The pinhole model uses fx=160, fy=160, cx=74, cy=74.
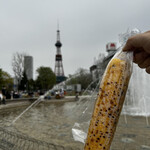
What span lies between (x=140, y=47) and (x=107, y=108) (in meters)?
0.83

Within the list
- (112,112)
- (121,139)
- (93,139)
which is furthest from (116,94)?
(121,139)

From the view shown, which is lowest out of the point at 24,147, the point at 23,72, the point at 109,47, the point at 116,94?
the point at 24,147

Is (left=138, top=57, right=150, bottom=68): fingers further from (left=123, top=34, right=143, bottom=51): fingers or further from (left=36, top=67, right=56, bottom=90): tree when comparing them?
(left=36, top=67, right=56, bottom=90): tree

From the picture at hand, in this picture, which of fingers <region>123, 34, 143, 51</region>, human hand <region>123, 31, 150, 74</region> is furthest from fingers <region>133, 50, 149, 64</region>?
fingers <region>123, 34, 143, 51</region>

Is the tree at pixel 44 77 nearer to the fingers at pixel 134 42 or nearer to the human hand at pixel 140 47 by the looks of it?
the human hand at pixel 140 47

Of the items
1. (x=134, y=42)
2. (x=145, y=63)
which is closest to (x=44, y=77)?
(x=145, y=63)

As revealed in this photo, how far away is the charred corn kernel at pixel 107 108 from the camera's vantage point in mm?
1667

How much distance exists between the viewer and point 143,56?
210 centimetres

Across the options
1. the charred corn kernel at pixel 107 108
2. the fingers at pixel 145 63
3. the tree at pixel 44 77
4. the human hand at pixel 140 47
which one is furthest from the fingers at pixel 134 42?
the tree at pixel 44 77

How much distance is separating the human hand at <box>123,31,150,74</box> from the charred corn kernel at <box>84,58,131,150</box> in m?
0.24

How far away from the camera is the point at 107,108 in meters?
1.67

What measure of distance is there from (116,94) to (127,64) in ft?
1.23

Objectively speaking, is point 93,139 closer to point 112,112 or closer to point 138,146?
point 112,112

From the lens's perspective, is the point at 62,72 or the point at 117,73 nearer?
the point at 117,73
